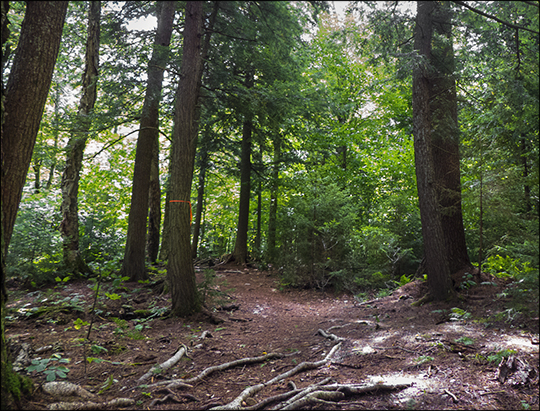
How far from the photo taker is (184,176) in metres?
6.06

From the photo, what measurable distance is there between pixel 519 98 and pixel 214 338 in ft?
17.7

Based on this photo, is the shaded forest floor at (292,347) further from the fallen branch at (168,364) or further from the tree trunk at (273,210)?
the tree trunk at (273,210)

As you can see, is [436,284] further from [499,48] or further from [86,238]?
[86,238]

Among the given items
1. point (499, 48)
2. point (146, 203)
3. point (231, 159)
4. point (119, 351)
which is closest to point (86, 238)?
point (146, 203)

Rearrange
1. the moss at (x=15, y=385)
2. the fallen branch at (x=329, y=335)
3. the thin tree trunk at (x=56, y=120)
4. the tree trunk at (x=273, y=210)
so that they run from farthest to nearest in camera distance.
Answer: the tree trunk at (x=273, y=210) < the thin tree trunk at (x=56, y=120) < the fallen branch at (x=329, y=335) < the moss at (x=15, y=385)

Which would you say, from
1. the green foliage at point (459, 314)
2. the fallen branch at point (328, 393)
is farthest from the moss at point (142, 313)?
the green foliage at point (459, 314)

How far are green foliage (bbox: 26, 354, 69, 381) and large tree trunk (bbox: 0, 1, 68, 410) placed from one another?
134cm

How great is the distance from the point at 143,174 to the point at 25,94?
17.5 ft

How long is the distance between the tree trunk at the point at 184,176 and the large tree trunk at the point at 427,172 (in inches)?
166

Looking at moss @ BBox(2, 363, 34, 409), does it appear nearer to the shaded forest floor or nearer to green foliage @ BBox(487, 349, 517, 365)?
the shaded forest floor

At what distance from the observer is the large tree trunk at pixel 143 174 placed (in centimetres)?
812

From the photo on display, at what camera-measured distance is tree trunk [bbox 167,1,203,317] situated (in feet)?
19.4

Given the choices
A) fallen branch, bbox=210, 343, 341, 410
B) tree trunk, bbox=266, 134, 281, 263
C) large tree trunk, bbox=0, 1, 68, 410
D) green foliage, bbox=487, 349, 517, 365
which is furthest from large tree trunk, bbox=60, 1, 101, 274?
green foliage, bbox=487, 349, 517, 365

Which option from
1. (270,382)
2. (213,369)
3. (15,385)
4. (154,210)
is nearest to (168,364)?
(213,369)
